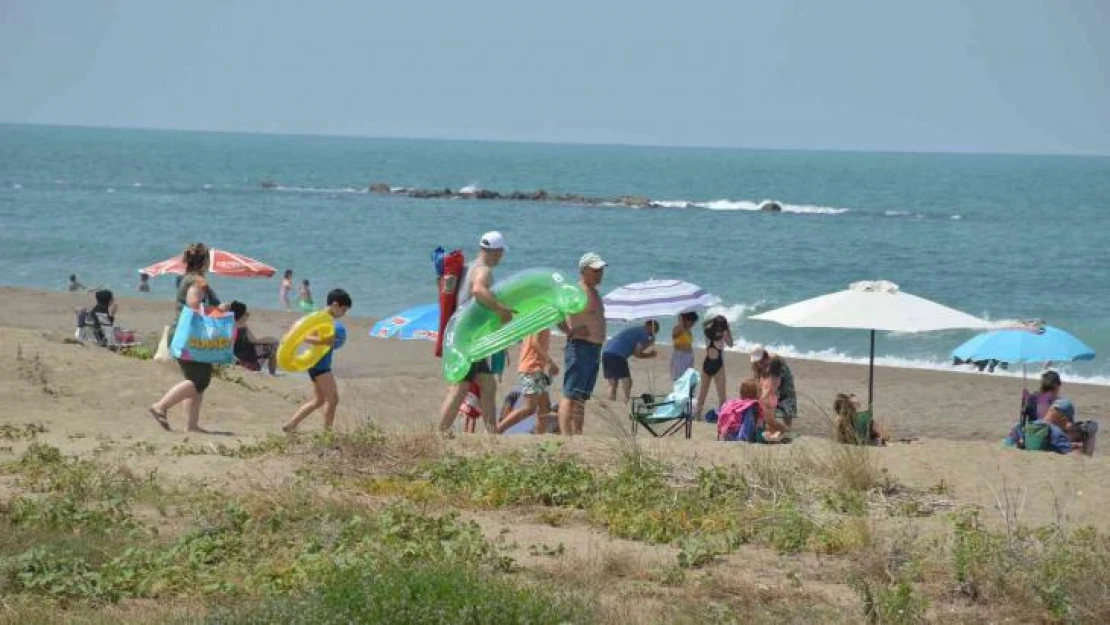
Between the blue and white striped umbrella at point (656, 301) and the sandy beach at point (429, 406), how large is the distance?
1043 mm

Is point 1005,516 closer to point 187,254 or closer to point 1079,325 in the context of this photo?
point 187,254

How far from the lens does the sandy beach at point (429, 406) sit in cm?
976

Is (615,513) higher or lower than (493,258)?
lower

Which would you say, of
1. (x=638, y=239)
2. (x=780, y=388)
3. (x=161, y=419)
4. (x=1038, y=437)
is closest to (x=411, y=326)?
(x=161, y=419)

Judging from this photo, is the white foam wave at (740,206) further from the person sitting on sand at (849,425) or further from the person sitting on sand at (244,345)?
the person sitting on sand at (849,425)

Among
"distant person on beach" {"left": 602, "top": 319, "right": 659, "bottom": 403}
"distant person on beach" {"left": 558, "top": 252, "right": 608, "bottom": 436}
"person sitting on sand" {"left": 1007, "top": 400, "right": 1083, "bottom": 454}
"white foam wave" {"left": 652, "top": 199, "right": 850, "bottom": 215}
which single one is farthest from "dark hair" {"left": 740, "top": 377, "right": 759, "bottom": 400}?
"white foam wave" {"left": 652, "top": 199, "right": 850, "bottom": 215}

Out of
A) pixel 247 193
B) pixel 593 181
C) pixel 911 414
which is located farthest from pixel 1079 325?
pixel 593 181

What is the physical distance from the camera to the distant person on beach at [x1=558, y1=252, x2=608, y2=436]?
37.1 feet

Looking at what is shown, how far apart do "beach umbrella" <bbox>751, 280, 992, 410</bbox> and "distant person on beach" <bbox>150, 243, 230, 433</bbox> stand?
197 inches

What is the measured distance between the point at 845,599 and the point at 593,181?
10479 centimetres

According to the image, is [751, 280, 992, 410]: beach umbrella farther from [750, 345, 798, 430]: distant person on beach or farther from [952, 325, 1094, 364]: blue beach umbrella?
[750, 345, 798, 430]: distant person on beach

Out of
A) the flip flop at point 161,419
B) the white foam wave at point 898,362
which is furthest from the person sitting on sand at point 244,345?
the white foam wave at point 898,362

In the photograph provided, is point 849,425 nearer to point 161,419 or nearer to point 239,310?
point 161,419

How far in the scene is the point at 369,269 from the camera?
41.3 metres
